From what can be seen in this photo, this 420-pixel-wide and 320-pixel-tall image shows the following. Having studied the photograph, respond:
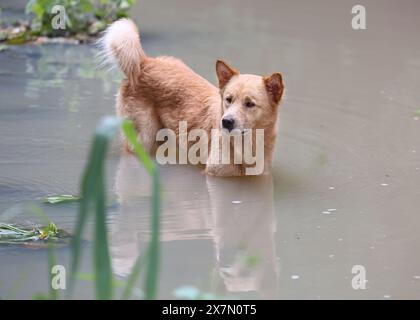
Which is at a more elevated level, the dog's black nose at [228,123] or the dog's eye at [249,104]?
the dog's eye at [249,104]

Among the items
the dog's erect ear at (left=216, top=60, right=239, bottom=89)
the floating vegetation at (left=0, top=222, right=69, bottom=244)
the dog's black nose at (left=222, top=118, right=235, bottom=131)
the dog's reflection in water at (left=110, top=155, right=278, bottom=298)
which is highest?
the dog's erect ear at (left=216, top=60, right=239, bottom=89)

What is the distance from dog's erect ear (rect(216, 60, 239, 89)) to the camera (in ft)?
19.2

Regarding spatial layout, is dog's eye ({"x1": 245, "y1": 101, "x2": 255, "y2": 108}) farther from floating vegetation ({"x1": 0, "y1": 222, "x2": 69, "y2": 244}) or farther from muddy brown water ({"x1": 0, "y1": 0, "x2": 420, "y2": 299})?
floating vegetation ({"x1": 0, "y1": 222, "x2": 69, "y2": 244})

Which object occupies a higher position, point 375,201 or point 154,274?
point 154,274

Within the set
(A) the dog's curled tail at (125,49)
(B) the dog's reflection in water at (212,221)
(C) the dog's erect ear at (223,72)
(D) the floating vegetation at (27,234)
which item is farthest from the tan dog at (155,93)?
(D) the floating vegetation at (27,234)

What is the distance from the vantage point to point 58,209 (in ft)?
17.0

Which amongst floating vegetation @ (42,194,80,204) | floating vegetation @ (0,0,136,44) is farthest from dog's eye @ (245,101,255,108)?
floating vegetation @ (0,0,136,44)

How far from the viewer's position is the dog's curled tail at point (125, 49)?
6426mm

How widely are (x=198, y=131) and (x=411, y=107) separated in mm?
2395

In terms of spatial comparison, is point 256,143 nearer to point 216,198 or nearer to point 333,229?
point 216,198

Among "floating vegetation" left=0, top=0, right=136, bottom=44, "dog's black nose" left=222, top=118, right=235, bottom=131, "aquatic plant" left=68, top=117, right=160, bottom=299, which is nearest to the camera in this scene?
"aquatic plant" left=68, top=117, right=160, bottom=299

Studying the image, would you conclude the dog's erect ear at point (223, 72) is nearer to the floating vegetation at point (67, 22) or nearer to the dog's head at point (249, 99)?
the dog's head at point (249, 99)
